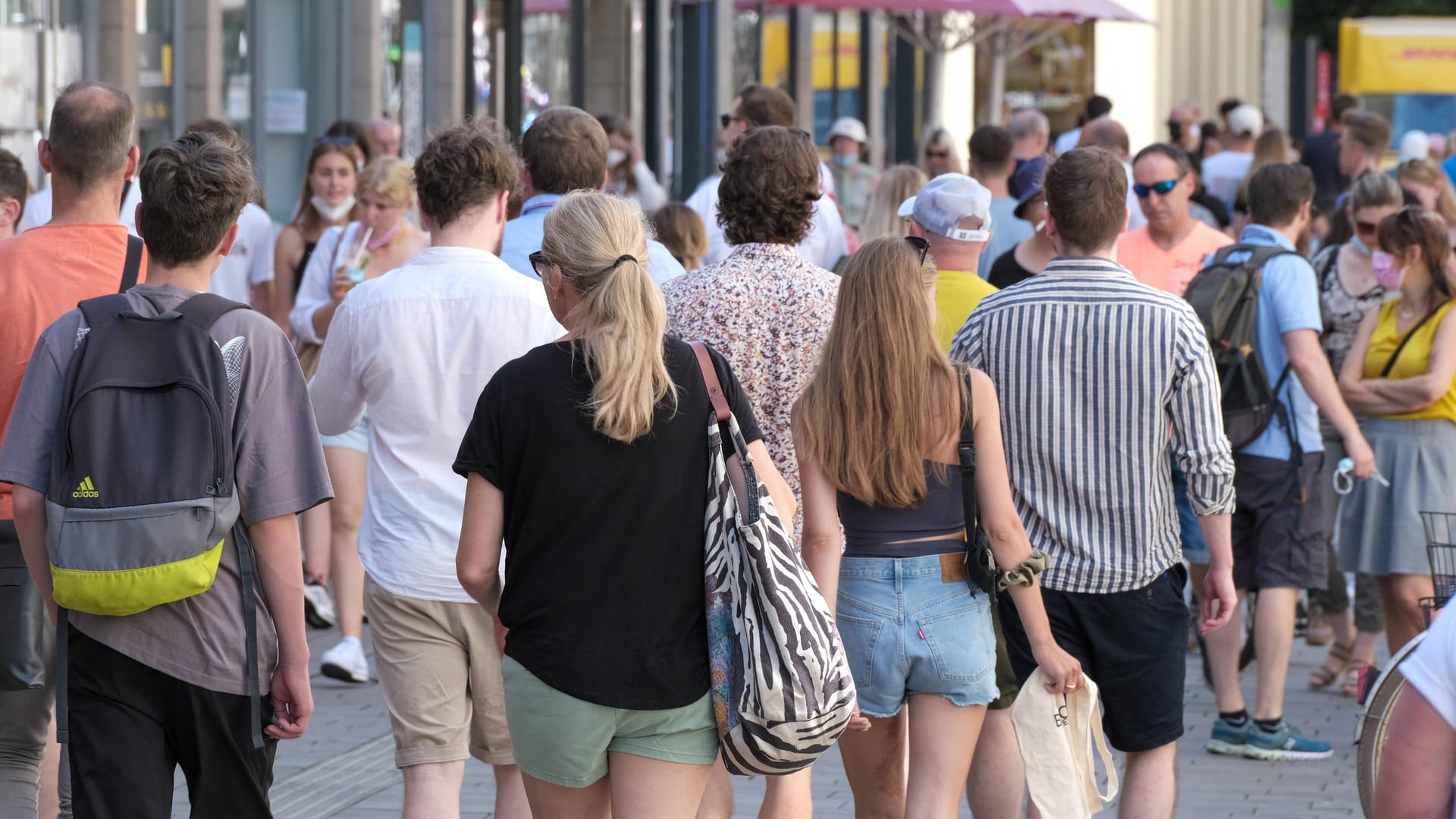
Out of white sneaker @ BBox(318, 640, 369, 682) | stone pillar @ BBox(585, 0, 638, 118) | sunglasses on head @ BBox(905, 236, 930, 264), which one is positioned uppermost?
stone pillar @ BBox(585, 0, 638, 118)

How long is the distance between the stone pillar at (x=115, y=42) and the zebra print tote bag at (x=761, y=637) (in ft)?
28.5

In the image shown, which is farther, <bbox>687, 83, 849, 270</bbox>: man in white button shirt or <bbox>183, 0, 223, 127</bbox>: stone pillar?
<bbox>183, 0, 223, 127</bbox>: stone pillar

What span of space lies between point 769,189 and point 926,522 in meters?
1.06

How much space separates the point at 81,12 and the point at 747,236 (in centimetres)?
743

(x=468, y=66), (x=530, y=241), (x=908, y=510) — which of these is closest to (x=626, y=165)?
(x=468, y=66)

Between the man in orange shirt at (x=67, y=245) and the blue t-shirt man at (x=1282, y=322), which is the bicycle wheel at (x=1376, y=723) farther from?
the man in orange shirt at (x=67, y=245)

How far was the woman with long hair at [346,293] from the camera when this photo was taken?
756 cm

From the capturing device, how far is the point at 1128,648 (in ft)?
15.2

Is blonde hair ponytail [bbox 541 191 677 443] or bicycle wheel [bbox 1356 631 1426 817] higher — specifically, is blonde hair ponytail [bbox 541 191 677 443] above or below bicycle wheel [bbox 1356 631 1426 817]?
above

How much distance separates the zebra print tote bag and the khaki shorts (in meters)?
1.05

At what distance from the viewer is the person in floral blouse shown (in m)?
4.74

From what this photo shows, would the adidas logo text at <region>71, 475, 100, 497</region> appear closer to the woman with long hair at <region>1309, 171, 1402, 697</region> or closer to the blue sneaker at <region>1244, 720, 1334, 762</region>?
the blue sneaker at <region>1244, 720, 1334, 762</region>

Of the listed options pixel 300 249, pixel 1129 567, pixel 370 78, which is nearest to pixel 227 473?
pixel 1129 567

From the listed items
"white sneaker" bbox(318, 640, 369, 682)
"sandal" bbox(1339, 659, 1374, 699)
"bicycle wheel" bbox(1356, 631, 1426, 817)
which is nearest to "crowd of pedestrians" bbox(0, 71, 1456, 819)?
"bicycle wheel" bbox(1356, 631, 1426, 817)
